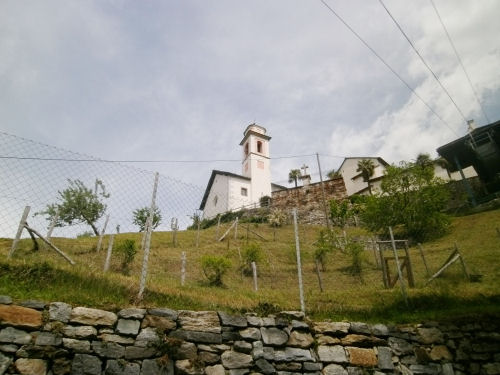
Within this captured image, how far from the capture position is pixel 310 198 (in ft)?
121

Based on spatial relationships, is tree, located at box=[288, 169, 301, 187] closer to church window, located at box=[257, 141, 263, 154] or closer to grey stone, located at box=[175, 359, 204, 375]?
church window, located at box=[257, 141, 263, 154]

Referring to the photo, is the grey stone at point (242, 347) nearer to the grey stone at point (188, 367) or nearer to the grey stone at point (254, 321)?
the grey stone at point (254, 321)

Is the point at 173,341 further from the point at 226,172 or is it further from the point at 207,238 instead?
the point at 226,172

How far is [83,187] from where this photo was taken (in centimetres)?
2880

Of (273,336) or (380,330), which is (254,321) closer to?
(273,336)

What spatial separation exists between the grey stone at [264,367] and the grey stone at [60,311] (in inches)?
116

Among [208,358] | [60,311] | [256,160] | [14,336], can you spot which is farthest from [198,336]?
[256,160]

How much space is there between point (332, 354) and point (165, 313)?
2925mm

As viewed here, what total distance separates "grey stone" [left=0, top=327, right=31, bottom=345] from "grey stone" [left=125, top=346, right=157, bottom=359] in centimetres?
130

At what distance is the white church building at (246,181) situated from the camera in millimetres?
37375

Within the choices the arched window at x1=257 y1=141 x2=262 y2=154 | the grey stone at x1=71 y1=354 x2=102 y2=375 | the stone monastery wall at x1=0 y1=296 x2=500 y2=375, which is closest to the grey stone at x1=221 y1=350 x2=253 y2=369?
the stone monastery wall at x1=0 y1=296 x2=500 y2=375

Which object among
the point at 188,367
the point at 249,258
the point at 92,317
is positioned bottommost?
the point at 188,367

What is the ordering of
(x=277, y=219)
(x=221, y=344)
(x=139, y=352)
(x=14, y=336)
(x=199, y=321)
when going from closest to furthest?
(x=14, y=336) < (x=139, y=352) < (x=221, y=344) < (x=199, y=321) < (x=277, y=219)

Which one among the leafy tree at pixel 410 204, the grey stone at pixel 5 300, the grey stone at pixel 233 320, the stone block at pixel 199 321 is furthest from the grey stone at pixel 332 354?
the leafy tree at pixel 410 204
